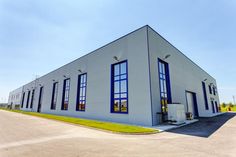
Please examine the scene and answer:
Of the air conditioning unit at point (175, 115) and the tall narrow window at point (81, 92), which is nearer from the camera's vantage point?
the air conditioning unit at point (175, 115)

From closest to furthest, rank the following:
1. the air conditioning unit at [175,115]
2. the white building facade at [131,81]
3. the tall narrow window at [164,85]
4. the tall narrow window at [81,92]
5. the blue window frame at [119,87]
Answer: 1. the air conditioning unit at [175,115]
2. the white building facade at [131,81]
3. the tall narrow window at [164,85]
4. the blue window frame at [119,87]
5. the tall narrow window at [81,92]

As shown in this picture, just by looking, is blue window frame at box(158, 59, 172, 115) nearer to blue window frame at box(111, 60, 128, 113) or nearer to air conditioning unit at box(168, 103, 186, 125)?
air conditioning unit at box(168, 103, 186, 125)

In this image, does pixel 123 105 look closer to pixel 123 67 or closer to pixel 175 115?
pixel 123 67

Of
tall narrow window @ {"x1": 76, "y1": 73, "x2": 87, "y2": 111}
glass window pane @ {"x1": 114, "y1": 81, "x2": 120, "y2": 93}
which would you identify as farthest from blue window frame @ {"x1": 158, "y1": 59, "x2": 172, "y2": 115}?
tall narrow window @ {"x1": 76, "y1": 73, "x2": 87, "y2": 111}

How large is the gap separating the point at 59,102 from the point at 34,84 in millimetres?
23237

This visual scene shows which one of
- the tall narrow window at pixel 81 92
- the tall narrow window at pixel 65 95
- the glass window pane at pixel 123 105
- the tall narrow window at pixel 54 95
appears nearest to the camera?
the glass window pane at pixel 123 105

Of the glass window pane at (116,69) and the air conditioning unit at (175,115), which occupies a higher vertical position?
the glass window pane at (116,69)

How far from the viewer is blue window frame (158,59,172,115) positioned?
15.5 meters

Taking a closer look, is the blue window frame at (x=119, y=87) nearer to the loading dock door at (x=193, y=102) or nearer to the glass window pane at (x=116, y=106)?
the glass window pane at (x=116, y=106)

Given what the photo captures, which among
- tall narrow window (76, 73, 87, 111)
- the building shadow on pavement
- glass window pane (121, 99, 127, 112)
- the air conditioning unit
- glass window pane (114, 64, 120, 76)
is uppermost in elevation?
glass window pane (114, 64, 120, 76)

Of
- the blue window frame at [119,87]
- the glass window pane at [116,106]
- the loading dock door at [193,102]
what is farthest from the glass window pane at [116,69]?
the loading dock door at [193,102]

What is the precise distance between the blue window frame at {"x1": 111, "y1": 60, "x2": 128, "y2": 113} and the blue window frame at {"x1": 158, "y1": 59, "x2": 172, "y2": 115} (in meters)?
4.18

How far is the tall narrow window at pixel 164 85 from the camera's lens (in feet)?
50.7

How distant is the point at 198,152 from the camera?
5.29 metres
